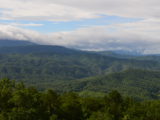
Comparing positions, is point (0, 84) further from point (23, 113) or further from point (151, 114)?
point (151, 114)

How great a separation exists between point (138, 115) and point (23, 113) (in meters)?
42.1

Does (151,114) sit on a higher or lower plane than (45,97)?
lower

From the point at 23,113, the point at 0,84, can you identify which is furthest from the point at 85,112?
the point at 0,84

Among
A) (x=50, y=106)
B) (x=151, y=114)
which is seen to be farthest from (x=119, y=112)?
(x=50, y=106)

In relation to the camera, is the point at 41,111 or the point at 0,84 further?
the point at 0,84

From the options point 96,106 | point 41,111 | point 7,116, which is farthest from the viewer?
point 96,106

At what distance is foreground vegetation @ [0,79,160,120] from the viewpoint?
8700 centimetres

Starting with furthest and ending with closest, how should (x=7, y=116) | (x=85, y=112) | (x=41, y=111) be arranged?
(x=85, y=112)
(x=41, y=111)
(x=7, y=116)

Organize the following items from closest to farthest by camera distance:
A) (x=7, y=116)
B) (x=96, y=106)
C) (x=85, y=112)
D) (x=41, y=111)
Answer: (x=7, y=116) < (x=41, y=111) < (x=85, y=112) < (x=96, y=106)

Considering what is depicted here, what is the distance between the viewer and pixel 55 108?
101 m

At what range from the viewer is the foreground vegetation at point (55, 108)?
285ft

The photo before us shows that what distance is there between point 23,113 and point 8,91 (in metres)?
14.9

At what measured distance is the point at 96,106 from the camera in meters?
108

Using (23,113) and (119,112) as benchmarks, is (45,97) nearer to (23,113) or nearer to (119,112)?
(23,113)
